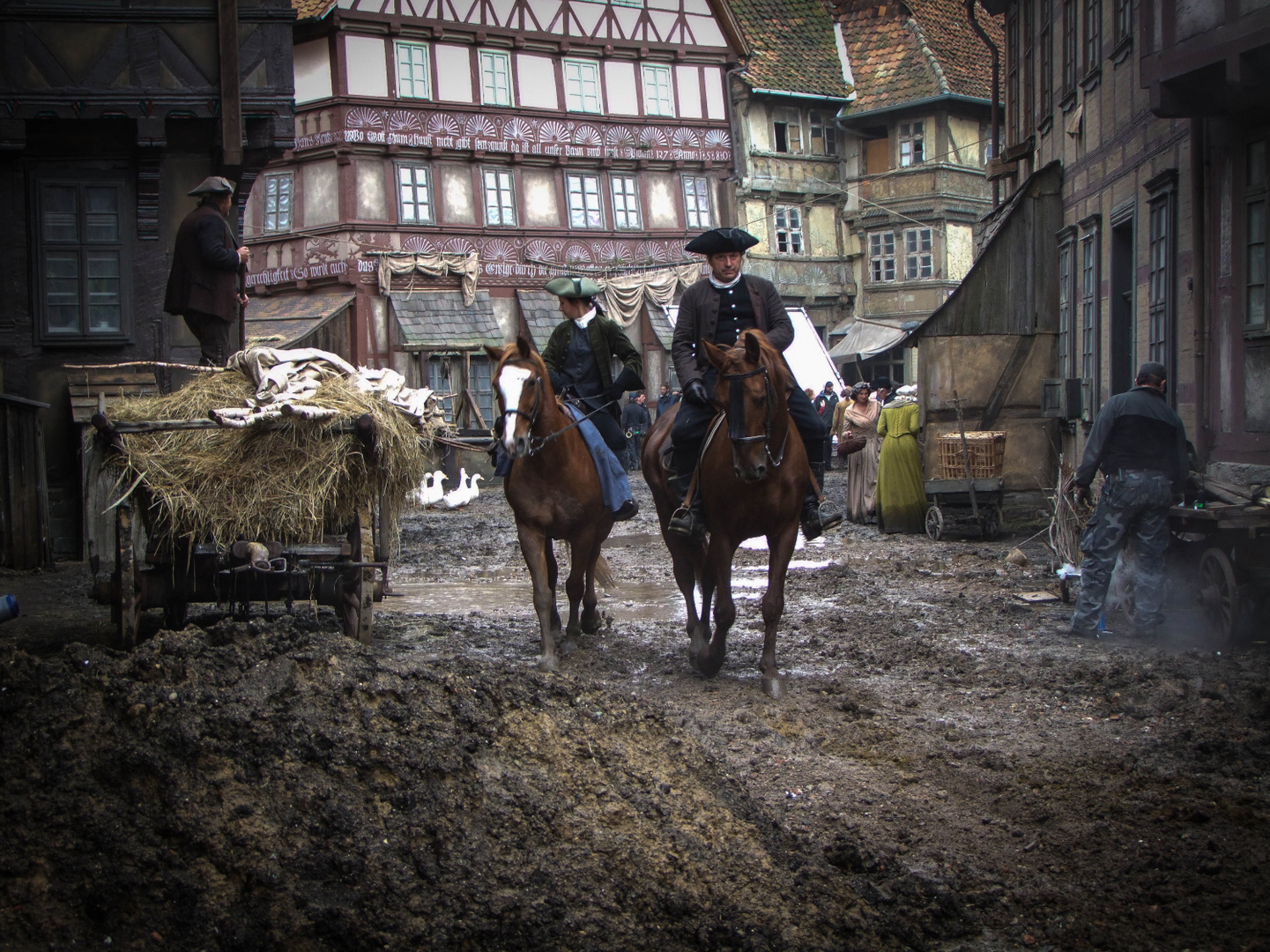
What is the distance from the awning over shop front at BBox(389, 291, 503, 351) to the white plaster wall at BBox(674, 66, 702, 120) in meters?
8.02

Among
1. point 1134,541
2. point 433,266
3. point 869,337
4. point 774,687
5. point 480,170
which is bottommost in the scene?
point 774,687

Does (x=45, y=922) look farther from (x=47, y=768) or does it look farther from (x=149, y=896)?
(x=47, y=768)

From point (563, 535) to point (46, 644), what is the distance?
3.47 meters

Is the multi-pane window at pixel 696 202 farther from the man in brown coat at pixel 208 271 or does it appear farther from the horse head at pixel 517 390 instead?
the horse head at pixel 517 390

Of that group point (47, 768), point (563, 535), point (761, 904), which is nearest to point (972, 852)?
point (761, 904)

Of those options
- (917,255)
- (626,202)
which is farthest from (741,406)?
(917,255)

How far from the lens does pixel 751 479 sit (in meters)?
7.09

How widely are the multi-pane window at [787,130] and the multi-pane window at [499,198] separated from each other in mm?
10169

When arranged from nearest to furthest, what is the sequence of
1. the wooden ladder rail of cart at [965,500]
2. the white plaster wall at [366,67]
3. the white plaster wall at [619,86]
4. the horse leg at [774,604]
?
the horse leg at [774,604]
the wooden ladder rail of cart at [965,500]
the white plaster wall at [366,67]
the white plaster wall at [619,86]

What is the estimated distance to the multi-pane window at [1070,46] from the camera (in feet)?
53.6

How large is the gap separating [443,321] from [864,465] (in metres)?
17.8

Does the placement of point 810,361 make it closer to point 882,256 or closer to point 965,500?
point 882,256

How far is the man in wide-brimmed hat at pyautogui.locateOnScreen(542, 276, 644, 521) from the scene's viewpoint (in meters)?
9.15

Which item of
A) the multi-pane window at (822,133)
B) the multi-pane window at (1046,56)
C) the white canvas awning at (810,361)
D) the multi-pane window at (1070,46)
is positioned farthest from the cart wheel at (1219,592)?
the multi-pane window at (822,133)
